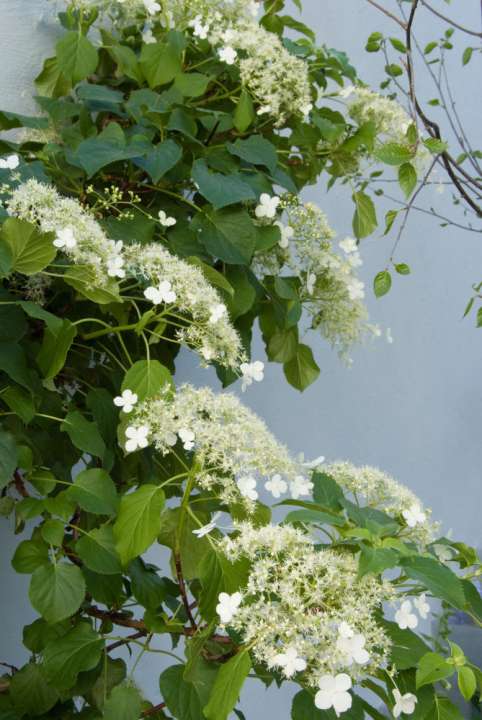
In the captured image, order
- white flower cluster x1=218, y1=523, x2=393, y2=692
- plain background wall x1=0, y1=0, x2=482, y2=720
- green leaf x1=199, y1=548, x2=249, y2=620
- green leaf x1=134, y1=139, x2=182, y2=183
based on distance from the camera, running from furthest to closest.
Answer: plain background wall x1=0, y1=0, x2=482, y2=720
green leaf x1=134, y1=139, x2=182, y2=183
green leaf x1=199, y1=548, x2=249, y2=620
white flower cluster x1=218, y1=523, x2=393, y2=692

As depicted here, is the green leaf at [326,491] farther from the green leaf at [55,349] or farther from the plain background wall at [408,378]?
the plain background wall at [408,378]

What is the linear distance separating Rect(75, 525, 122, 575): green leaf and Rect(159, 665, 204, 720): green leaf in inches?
4.6

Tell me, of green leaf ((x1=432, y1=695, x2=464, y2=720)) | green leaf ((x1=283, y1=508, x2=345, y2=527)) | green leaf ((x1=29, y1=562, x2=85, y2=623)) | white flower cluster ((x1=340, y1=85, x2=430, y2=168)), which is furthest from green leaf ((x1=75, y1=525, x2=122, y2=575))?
white flower cluster ((x1=340, y1=85, x2=430, y2=168))

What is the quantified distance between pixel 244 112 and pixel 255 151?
0.08 metres

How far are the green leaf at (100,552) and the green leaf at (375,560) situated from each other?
29 centimetres

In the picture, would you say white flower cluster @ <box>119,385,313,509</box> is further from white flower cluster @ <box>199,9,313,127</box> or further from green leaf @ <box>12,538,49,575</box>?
white flower cluster @ <box>199,9,313,127</box>

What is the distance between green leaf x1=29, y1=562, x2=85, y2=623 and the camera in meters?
0.85

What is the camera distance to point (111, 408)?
40.8 inches

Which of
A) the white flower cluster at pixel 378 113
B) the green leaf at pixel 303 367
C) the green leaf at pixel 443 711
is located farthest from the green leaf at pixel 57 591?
the white flower cluster at pixel 378 113

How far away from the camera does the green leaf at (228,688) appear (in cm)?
68

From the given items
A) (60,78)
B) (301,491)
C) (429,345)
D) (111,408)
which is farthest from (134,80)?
(429,345)

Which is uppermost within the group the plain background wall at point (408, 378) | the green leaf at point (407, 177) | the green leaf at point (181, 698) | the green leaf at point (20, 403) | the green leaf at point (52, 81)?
the plain background wall at point (408, 378)

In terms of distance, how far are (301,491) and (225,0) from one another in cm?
79

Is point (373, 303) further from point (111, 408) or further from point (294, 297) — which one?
point (111, 408)
